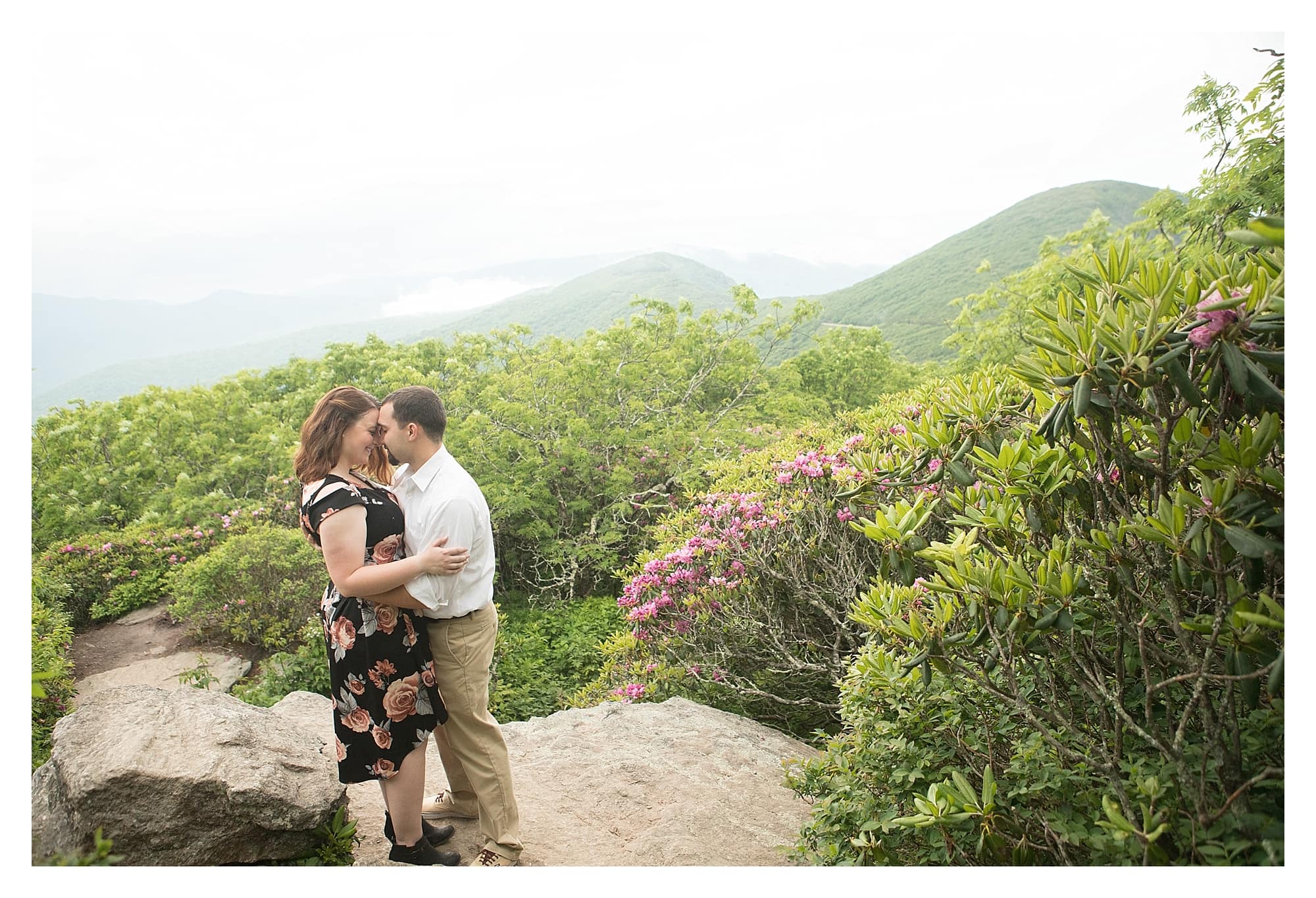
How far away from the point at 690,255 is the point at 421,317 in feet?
14.6

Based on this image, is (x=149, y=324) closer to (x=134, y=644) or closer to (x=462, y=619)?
(x=134, y=644)

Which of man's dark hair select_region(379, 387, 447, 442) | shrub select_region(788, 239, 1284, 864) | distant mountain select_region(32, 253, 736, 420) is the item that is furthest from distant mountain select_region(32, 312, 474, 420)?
shrub select_region(788, 239, 1284, 864)

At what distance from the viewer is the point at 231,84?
2510mm

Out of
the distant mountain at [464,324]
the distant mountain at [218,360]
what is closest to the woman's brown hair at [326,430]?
the distant mountain at [218,360]

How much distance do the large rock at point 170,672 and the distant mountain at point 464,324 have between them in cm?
194

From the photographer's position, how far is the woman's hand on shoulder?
1.78 metres

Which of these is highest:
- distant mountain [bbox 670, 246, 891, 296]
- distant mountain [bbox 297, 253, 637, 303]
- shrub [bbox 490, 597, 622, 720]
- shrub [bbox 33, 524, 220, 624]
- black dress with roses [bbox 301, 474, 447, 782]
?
distant mountain [bbox 297, 253, 637, 303]

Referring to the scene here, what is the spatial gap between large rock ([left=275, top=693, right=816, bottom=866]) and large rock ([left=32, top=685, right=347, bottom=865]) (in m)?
0.29

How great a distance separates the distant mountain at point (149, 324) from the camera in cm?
361

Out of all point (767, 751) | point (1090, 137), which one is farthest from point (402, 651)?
point (1090, 137)

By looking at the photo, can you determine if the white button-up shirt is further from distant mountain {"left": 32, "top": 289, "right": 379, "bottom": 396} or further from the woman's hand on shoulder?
distant mountain {"left": 32, "top": 289, "right": 379, "bottom": 396}
